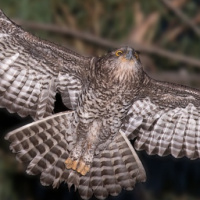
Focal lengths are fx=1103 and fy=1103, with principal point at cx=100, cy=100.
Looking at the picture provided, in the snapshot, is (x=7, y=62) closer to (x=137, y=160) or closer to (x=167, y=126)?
(x=137, y=160)

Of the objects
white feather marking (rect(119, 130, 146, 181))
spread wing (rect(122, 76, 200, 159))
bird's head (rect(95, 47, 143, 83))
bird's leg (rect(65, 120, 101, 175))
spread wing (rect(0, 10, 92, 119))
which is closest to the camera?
bird's head (rect(95, 47, 143, 83))

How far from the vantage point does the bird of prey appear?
35.9 feet

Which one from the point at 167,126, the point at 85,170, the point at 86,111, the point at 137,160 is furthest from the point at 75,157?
the point at 167,126

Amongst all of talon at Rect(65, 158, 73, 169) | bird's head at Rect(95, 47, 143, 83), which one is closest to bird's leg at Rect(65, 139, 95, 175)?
talon at Rect(65, 158, 73, 169)

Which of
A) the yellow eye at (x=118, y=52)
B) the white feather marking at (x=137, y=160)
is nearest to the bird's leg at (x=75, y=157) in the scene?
the white feather marking at (x=137, y=160)

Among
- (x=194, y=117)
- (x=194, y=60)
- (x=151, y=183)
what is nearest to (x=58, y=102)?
(x=194, y=117)

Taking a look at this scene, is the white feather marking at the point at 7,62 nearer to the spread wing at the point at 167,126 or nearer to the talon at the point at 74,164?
the talon at the point at 74,164

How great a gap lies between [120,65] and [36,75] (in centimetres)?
98

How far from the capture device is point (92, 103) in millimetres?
10961

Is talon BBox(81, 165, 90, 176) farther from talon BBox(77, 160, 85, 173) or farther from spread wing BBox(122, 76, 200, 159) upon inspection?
spread wing BBox(122, 76, 200, 159)

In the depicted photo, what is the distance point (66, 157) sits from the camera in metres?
11.3

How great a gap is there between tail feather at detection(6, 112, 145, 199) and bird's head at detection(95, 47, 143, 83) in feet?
2.28

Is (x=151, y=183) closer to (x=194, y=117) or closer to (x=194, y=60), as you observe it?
(x=194, y=60)

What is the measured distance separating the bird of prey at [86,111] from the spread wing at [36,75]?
1cm
